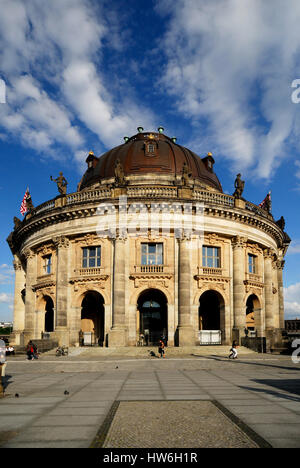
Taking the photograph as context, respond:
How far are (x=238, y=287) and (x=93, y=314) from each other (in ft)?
46.1

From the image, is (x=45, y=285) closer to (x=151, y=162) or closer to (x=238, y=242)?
(x=151, y=162)

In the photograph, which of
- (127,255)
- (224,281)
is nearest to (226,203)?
(224,281)

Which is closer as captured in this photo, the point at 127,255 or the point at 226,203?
the point at 127,255

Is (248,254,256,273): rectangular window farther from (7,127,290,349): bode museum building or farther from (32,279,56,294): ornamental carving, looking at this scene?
(32,279,56,294): ornamental carving

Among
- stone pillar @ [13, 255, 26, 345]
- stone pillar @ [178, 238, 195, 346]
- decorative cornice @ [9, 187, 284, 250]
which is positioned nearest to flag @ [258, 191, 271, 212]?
decorative cornice @ [9, 187, 284, 250]

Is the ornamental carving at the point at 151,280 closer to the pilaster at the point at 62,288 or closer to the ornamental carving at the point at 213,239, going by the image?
the ornamental carving at the point at 213,239

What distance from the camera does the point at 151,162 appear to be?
43.2 metres

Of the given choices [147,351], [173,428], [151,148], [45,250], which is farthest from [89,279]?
[173,428]

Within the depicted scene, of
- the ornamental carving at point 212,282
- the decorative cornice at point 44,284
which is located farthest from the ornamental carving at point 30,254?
the ornamental carving at point 212,282

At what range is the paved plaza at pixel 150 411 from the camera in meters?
7.01

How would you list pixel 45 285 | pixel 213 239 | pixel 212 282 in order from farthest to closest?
pixel 45 285 → pixel 213 239 → pixel 212 282

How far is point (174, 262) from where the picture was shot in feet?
114

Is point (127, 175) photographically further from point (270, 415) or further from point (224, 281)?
point (270, 415)
